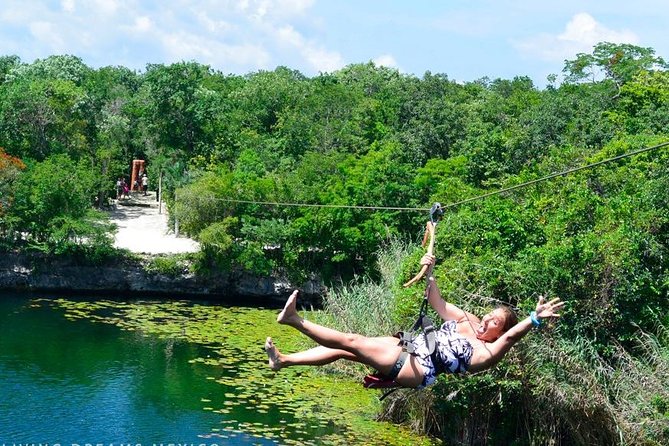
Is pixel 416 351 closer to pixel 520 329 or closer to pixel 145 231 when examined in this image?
pixel 520 329

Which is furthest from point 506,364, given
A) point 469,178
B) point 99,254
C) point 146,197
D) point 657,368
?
point 146,197

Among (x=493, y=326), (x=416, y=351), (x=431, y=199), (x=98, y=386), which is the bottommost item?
(x=98, y=386)

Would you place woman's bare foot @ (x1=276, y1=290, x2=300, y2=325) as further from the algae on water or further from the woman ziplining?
the algae on water

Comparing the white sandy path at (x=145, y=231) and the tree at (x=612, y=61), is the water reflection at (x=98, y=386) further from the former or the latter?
the tree at (x=612, y=61)

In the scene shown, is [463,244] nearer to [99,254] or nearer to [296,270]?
[296,270]

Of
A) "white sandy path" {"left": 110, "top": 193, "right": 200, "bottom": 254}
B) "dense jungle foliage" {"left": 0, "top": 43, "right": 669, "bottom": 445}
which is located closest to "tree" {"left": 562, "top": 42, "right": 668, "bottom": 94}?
"dense jungle foliage" {"left": 0, "top": 43, "right": 669, "bottom": 445}

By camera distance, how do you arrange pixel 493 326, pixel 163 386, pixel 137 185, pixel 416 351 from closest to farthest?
pixel 416 351 → pixel 493 326 → pixel 163 386 → pixel 137 185

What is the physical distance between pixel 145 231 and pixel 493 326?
974 inches

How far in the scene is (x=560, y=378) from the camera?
11289 mm

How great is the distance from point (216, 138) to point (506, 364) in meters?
24.2

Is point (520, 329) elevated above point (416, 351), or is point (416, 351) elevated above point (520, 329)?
point (520, 329)

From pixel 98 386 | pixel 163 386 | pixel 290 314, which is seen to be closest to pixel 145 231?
→ pixel 98 386

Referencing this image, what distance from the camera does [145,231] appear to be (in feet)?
98.5

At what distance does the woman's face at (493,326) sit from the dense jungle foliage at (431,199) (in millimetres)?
4858
